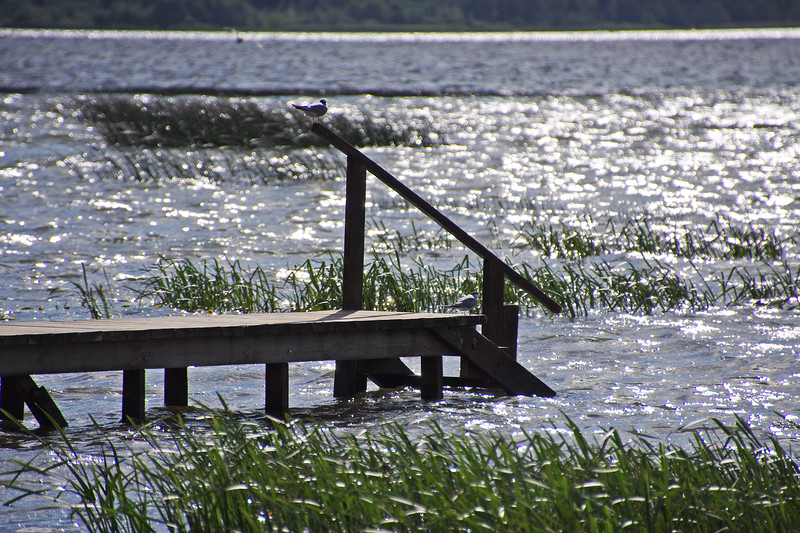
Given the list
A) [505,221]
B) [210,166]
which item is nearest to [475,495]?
[505,221]

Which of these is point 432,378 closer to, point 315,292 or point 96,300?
point 315,292

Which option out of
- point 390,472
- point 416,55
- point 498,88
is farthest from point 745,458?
point 416,55

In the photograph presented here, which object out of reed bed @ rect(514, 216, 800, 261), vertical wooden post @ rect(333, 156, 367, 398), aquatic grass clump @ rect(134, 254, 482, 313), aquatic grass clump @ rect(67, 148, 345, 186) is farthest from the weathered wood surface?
aquatic grass clump @ rect(67, 148, 345, 186)

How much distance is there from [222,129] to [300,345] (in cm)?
2104

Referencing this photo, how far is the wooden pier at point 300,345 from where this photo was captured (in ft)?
20.4

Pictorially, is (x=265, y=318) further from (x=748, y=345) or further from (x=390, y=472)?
(x=748, y=345)

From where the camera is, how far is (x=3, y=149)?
26875mm

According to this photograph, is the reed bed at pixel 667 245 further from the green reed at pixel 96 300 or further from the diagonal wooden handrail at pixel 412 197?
the diagonal wooden handrail at pixel 412 197

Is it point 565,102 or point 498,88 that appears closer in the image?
point 565,102

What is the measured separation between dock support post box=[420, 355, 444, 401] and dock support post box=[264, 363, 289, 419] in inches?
42.4

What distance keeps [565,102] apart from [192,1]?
12578 cm

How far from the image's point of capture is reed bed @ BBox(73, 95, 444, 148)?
26328 mm

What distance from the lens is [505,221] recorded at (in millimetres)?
17297

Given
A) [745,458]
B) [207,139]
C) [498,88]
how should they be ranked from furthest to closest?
[498,88] → [207,139] → [745,458]
